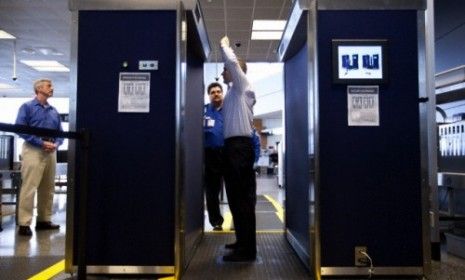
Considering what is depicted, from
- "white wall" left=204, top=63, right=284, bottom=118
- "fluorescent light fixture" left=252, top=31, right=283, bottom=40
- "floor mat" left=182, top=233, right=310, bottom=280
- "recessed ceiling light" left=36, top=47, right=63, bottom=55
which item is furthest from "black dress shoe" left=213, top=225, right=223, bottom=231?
"white wall" left=204, top=63, right=284, bottom=118

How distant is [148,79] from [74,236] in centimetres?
111

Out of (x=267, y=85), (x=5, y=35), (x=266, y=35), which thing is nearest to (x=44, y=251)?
(x=266, y=35)

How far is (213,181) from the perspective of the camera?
449 centimetres

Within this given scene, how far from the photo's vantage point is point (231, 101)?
3209 millimetres

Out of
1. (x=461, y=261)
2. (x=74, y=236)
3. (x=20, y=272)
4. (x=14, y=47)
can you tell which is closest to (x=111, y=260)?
(x=74, y=236)

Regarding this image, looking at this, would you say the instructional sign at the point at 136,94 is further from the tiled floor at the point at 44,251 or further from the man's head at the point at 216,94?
the man's head at the point at 216,94

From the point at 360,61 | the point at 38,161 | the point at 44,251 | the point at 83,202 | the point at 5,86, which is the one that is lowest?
the point at 44,251

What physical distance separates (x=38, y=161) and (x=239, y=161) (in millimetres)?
2505

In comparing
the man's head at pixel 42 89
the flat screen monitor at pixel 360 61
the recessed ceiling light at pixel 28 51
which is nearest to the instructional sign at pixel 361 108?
the flat screen monitor at pixel 360 61

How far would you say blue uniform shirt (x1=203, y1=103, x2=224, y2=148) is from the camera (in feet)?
14.3

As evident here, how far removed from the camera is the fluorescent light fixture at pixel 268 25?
933 cm

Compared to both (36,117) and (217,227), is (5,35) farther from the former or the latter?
(217,227)

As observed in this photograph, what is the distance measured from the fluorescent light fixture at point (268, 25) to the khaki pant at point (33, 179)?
242 inches

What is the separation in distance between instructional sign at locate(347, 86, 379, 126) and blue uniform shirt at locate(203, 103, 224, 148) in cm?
189
